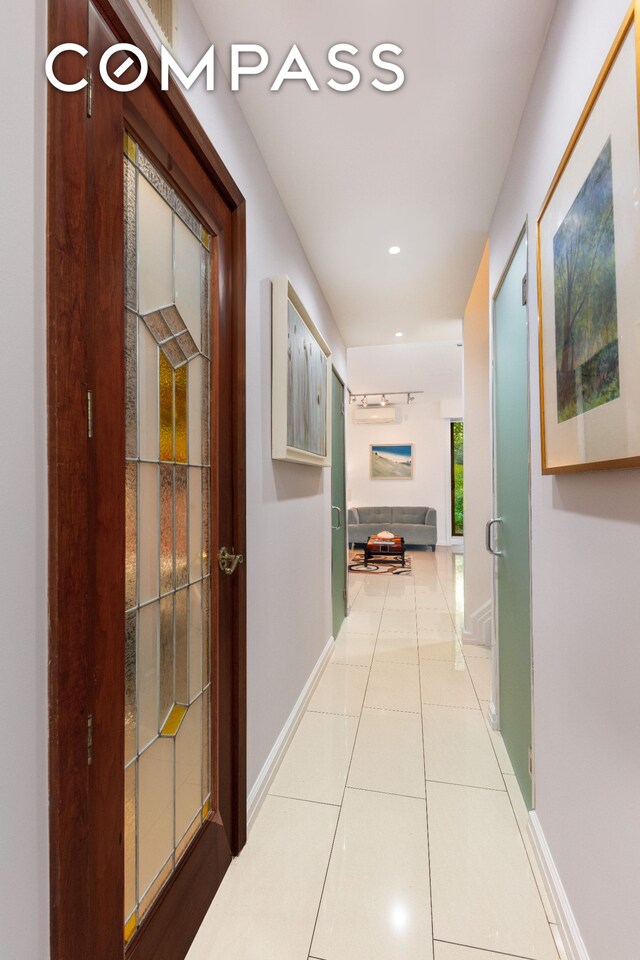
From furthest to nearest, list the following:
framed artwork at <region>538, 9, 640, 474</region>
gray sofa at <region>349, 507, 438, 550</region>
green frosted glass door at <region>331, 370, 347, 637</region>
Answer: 1. gray sofa at <region>349, 507, 438, 550</region>
2. green frosted glass door at <region>331, 370, 347, 637</region>
3. framed artwork at <region>538, 9, 640, 474</region>

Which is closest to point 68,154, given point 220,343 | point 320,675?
point 220,343

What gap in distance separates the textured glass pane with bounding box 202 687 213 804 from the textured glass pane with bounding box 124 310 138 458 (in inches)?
32.4

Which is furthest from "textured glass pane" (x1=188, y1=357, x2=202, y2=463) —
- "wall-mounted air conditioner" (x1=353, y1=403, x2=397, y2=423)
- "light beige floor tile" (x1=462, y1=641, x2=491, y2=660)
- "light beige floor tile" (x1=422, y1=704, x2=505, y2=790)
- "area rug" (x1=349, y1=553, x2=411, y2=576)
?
"wall-mounted air conditioner" (x1=353, y1=403, x2=397, y2=423)

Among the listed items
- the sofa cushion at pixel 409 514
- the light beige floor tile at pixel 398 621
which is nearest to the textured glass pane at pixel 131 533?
the light beige floor tile at pixel 398 621

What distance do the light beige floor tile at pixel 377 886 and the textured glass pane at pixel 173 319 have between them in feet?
5.54

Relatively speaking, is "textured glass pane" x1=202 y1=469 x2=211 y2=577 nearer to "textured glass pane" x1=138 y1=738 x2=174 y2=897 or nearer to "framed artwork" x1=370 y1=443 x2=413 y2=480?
"textured glass pane" x1=138 y1=738 x2=174 y2=897

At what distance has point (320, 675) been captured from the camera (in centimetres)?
296

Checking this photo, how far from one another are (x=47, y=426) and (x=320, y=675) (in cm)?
261

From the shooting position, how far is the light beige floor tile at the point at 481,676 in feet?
8.92

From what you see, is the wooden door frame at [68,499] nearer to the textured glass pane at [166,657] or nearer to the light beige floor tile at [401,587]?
the textured glass pane at [166,657]

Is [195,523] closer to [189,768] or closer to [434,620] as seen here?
[189,768]

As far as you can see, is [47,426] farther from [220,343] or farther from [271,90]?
[271,90]

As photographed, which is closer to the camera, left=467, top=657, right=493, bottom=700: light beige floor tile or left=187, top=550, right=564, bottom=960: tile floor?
left=187, top=550, right=564, bottom=960: tile floor

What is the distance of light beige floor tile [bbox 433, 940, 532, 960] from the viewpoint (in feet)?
3.93
